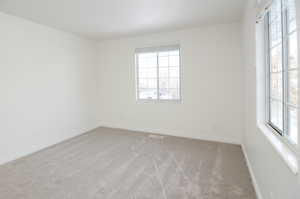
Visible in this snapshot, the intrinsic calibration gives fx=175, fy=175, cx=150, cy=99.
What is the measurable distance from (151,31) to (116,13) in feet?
4.13

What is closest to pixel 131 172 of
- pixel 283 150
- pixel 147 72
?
pixel 283 150

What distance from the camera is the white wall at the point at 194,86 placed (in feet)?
12.1

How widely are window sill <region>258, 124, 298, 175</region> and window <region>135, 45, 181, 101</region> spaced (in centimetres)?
267

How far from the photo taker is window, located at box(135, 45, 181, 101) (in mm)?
4277

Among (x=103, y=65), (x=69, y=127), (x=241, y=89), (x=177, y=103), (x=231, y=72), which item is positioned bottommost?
(x=69, y=127)

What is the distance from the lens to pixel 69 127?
4.23 meters

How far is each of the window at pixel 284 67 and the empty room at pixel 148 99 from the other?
0.04 ft

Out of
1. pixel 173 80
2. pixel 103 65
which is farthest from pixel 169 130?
pixel 103 65

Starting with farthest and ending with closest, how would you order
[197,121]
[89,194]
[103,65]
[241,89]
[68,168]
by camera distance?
[103,65]
[197,121]
[241,89]
[68,168]
[89,194]

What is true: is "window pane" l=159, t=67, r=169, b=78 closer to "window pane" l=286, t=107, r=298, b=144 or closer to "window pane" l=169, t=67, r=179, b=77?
"window pane" l=169, t=67, r=179, b=77

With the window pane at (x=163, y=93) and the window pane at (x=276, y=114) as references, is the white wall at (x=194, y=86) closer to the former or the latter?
the window pane at (x=163, y=93)

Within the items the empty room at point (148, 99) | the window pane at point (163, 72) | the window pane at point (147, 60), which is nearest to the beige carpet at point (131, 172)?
the empty room at point (148, 99)

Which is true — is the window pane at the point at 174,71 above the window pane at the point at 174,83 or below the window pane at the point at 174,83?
above

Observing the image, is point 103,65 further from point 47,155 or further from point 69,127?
point 47,155
